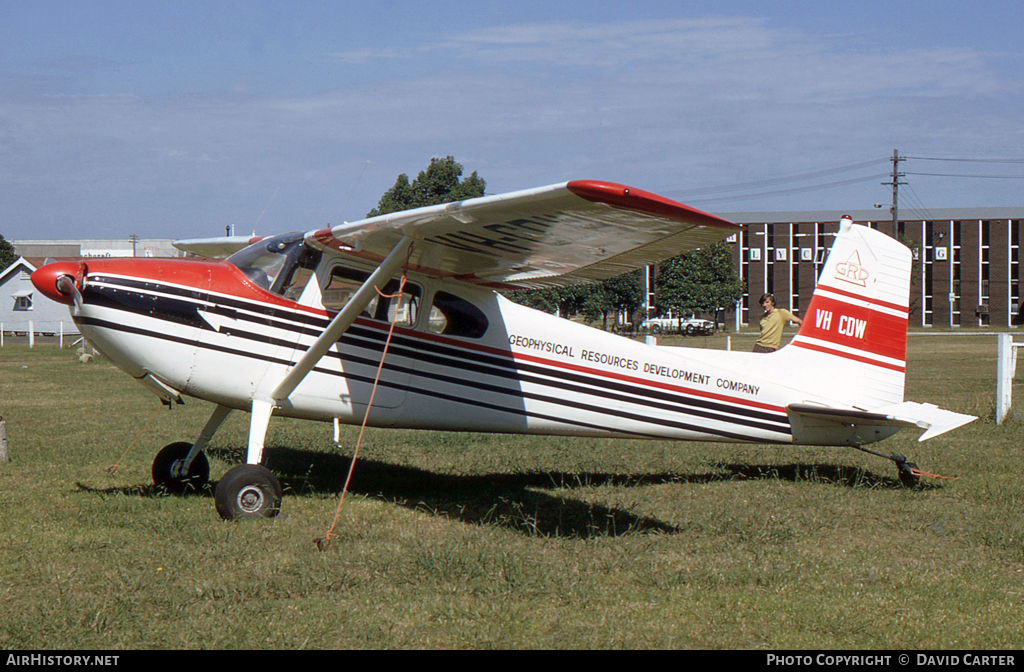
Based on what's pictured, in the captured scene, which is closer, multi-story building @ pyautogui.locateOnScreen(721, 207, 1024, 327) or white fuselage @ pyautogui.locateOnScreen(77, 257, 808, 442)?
white fuselage @ pyautogui.locateOnScreen(77, 257, 808, 442)

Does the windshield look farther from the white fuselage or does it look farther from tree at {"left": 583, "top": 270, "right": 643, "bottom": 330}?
tree at {"left": 583, "top": 270, "right": 643, "bottom": 330}

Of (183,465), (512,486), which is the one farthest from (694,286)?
(183,465)

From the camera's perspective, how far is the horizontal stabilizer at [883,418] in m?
7.46

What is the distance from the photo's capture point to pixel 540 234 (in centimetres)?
605

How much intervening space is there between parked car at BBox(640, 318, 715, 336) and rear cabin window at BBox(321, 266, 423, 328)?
5881 centimetres

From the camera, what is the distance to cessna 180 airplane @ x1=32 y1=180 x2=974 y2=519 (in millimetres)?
6504

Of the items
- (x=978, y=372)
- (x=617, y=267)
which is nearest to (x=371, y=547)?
(x=617, y=267)

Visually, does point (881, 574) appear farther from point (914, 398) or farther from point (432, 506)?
point (914, 398)

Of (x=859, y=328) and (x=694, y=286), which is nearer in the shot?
(x=859, y=328)

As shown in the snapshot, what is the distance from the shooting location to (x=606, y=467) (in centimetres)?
946

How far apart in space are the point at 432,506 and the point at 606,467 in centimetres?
263

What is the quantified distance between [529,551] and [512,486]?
255 cm

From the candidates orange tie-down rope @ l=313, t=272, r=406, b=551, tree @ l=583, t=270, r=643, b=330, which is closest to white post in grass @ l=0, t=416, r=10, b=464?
orange tie-down rope @ l=313, t=272, r=406, b=551

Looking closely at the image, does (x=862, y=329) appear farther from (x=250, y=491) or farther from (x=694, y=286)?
(x=694, y=286)
